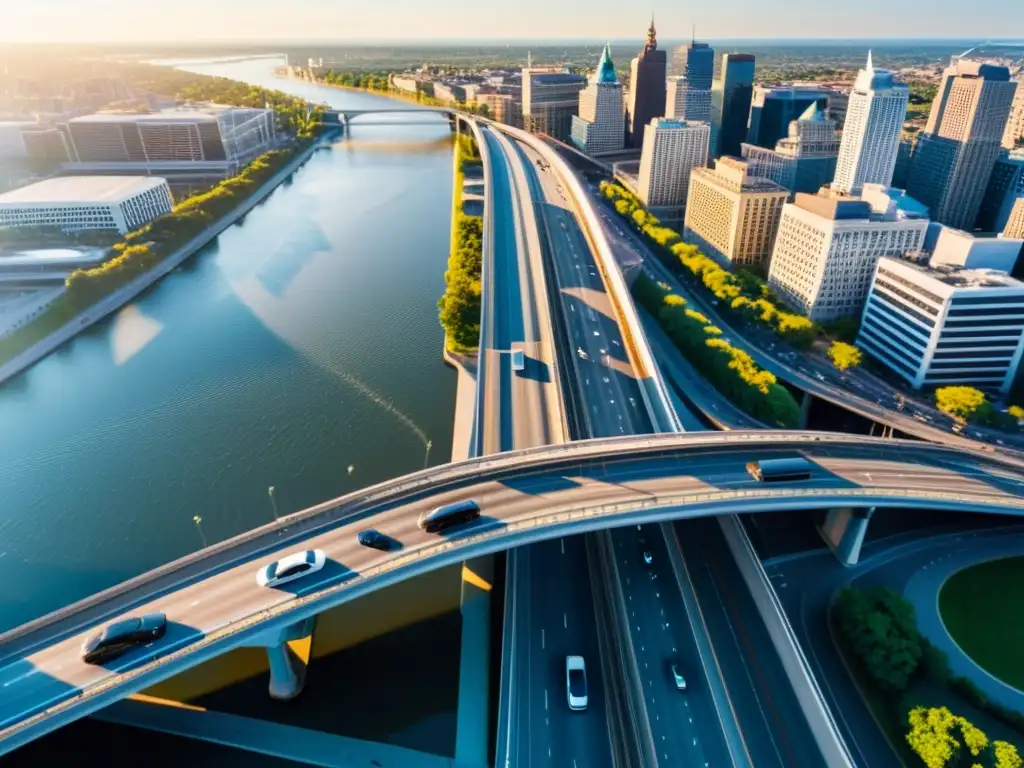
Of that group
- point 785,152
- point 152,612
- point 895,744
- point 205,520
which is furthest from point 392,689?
point 785,152

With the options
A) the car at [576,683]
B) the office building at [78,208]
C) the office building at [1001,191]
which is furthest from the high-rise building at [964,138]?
the office building at [78,208]

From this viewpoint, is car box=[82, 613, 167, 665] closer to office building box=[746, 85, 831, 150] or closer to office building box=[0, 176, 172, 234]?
office building box=[0, 176, 172, 234]

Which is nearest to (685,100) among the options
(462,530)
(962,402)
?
(962,402)

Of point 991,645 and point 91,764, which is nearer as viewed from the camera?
point 91,764

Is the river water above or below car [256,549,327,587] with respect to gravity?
below

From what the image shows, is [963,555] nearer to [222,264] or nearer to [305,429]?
[305,429]

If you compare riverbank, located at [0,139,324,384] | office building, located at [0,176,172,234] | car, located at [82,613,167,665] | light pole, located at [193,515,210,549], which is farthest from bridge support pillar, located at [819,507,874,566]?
office building, located at [0,176,172,234]
